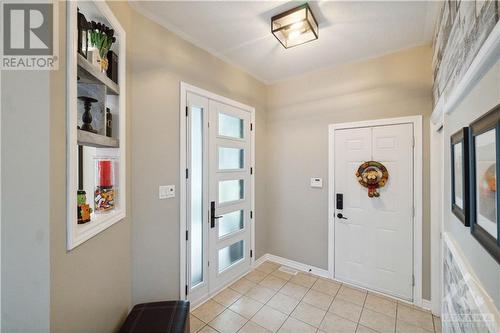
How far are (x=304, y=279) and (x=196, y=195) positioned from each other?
6.07ft

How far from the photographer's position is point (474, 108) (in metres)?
0.95

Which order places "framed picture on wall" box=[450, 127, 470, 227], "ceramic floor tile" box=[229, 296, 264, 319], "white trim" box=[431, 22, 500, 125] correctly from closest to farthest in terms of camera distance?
"white trim" box=[431, 22, 500, 125] → "framed picture on wall" box=[450, 127, 470, 227] → "ceramic floor tile" box=[229, 296, 264, 319]

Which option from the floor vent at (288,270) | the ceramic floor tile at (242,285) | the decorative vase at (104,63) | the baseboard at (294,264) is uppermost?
the decorative vase at (104,63)

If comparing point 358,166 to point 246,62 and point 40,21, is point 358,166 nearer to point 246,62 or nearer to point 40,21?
point 246,62

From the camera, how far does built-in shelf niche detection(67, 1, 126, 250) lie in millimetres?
990

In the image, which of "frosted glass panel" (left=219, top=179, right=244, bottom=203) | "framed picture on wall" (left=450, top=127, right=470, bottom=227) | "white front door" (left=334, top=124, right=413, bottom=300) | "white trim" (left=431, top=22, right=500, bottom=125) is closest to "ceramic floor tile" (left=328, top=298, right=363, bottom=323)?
"white front door" (left=334, top=124, right=413, bottom=300)

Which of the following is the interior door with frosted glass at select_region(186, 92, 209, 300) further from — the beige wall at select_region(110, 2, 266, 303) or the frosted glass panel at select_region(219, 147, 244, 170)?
the frosted glass panel at select_region(219, 147, 244, 170)

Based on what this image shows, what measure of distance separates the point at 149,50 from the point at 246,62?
1261 mm

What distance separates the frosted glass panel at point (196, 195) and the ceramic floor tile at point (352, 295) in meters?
1.66

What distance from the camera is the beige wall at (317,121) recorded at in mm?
2275

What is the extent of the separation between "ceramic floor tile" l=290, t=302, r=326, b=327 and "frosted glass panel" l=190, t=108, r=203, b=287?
3.56 feet

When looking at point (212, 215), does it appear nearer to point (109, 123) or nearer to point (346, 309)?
point (109, 123)

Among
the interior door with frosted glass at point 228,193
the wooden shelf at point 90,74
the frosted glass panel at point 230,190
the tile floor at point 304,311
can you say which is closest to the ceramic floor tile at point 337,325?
the tile floor at point 304,311

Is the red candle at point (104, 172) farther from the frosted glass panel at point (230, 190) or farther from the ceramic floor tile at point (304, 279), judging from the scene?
the ceramic floor tile at point (304, 279)
